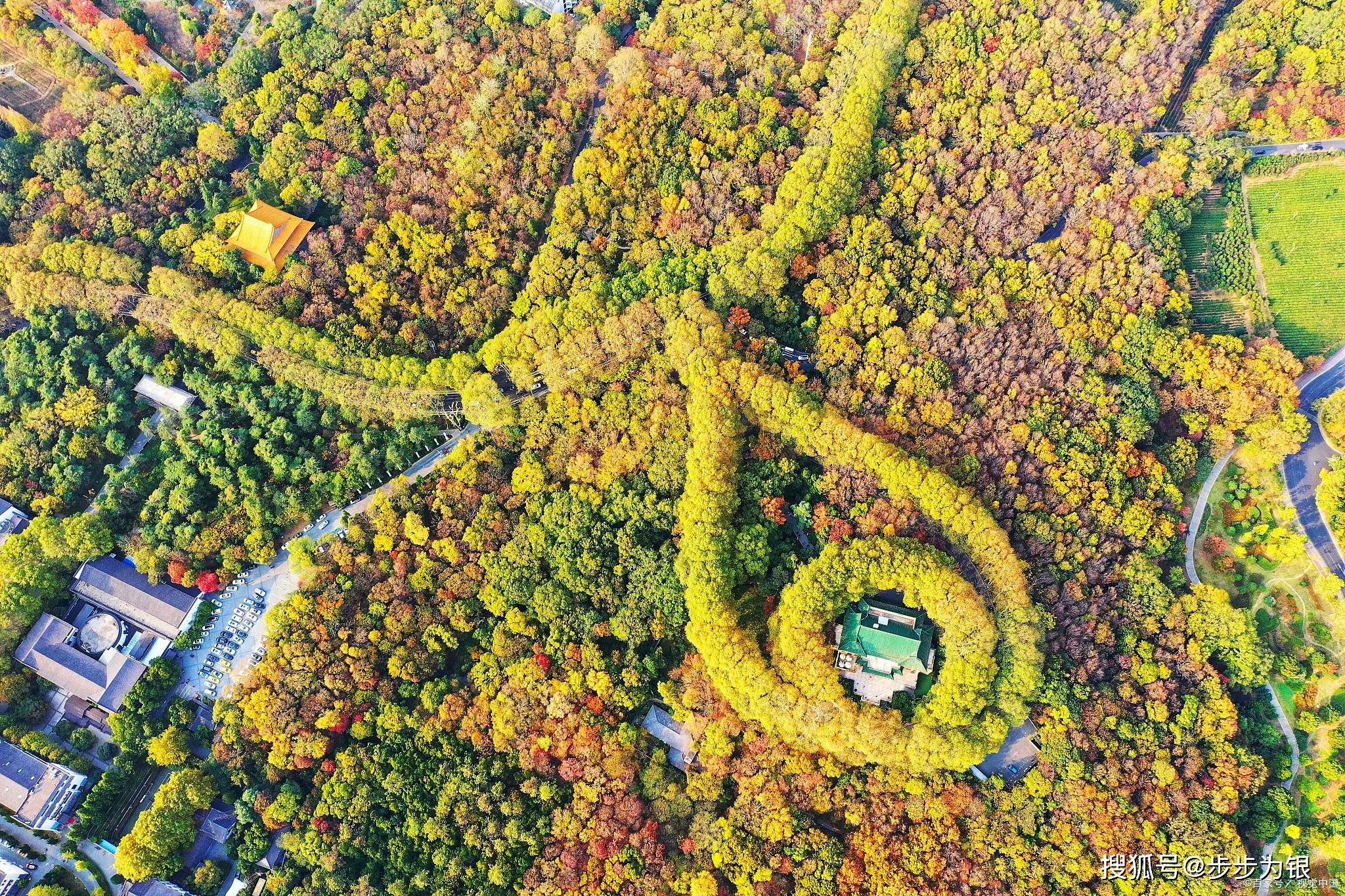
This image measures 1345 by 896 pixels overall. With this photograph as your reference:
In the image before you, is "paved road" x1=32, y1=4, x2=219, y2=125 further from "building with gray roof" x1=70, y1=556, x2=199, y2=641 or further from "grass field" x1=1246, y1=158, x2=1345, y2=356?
"grass field" x1=1246, y1=158, x2=1345, y2=356

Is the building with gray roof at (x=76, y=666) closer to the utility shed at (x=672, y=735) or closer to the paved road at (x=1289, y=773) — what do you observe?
the utility shed at (x=672, y=735)

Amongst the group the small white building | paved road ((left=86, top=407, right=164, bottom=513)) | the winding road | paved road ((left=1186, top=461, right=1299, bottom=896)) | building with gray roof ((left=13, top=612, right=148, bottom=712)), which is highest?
the winding road

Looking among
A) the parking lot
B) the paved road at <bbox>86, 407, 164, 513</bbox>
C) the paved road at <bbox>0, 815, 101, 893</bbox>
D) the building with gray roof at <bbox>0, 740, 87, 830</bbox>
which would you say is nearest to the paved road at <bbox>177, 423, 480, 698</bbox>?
the parking lot

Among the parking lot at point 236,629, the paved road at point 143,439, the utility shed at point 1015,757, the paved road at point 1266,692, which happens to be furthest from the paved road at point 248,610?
the paved road at point 1266,692

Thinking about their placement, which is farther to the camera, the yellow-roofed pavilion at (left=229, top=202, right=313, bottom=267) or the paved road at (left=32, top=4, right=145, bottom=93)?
the paved road at (left=32, top=4, right=145, bottom=93)

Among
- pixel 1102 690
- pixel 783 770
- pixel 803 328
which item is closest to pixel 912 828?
pixel 783 770
